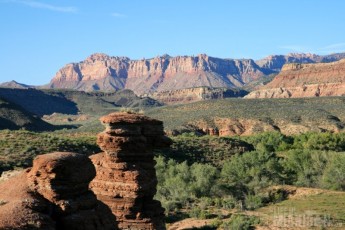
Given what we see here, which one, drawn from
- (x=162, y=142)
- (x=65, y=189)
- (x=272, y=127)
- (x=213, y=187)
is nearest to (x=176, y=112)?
(x=272, y=127)

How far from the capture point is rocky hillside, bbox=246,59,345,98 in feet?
451

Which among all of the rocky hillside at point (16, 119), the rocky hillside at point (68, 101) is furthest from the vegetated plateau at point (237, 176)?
the rocky hillside at point (68, 101)

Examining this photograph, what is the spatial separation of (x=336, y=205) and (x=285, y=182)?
13253mm

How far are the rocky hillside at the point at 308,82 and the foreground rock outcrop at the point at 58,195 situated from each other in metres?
134

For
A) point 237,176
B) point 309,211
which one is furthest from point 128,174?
point 237,176

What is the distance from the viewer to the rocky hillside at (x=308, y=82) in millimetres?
137375

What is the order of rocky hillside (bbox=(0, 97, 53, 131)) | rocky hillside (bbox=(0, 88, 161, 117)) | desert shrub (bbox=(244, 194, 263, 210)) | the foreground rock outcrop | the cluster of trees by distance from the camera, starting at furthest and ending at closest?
rocky hillside (bbox=(0, 88, 161, 117)) < rocky hillside (bbox=(0, 97, 53, 131)) < the cluster of trees < desert shrub (bbox=(244, 194, 263, 210)) < the foreground rock outcrop

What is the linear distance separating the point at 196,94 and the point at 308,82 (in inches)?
1963

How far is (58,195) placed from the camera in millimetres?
9414

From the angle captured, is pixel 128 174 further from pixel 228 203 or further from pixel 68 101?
pixel 68 101

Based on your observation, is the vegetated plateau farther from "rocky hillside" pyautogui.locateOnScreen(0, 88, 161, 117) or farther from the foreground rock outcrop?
"rocky hillside" pyautogui.locateOnScreen(0, 88, 161, 117)

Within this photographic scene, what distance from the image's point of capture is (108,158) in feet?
51.9

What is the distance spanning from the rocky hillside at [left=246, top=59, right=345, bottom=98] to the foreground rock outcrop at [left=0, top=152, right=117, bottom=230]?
134003mm

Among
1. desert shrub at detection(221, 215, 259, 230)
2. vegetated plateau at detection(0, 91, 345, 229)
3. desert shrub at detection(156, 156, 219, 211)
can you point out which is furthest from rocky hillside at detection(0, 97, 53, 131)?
desert shrub at detection(221, 215, 259, 230)
